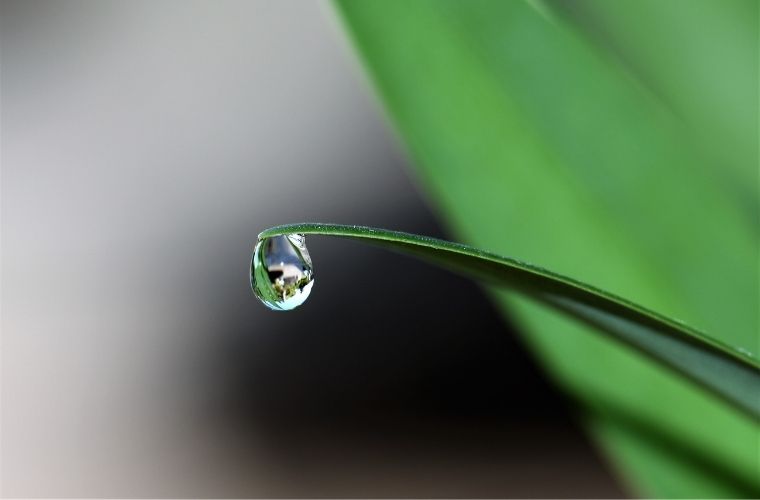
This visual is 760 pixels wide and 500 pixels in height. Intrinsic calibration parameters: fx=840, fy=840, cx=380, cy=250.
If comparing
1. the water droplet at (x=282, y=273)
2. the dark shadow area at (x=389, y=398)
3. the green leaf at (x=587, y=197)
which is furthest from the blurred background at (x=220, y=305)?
the water droplet at (x=282, y=273)

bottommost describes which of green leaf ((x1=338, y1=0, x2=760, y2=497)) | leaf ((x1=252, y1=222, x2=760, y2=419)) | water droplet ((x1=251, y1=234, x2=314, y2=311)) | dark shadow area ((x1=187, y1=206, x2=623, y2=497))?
leaf ((x1=252, y1=222, x2=760, y2=419))

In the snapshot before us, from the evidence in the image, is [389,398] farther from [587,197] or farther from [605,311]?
[605,311]

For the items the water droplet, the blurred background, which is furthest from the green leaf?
the blurred background

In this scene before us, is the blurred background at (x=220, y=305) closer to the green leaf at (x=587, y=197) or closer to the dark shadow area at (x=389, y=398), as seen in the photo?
the dark shadow area at (x=389, y=398)

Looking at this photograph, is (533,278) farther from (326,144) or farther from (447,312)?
(326,144)

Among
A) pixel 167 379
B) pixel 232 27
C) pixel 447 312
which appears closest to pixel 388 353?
pixel 447 312

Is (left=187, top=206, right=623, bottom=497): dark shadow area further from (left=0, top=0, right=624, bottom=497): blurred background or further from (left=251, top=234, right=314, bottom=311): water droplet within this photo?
(left=251, top=234, right=314, bottom=311): water droplet

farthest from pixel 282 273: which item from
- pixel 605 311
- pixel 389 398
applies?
pixel 389 398

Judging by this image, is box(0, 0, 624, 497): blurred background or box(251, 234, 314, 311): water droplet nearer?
box(251, 234, 314, 311): water droplet
